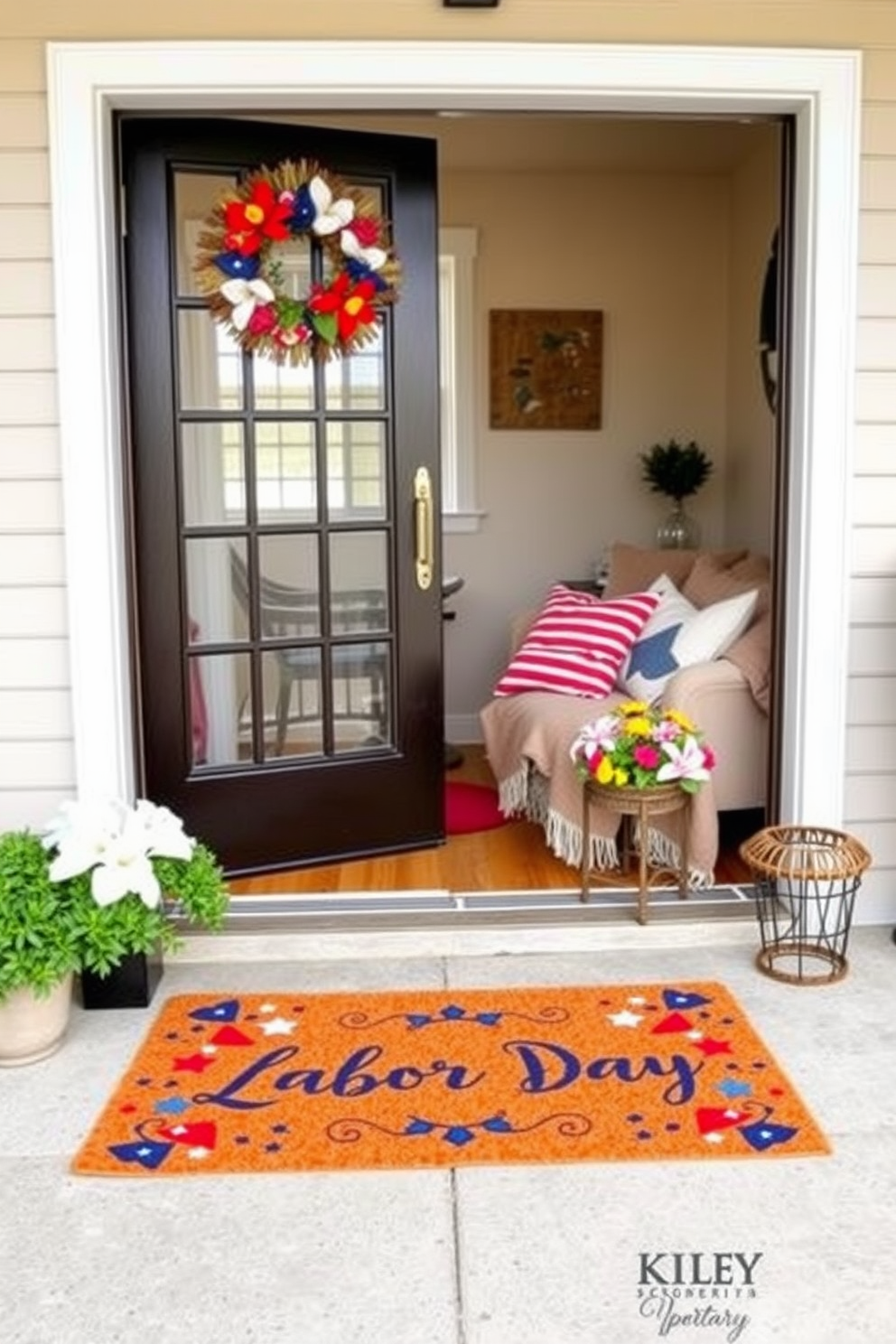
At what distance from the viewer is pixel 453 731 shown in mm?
5750

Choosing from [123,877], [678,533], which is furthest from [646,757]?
[678,533]

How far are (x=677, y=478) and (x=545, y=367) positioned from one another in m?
0.76

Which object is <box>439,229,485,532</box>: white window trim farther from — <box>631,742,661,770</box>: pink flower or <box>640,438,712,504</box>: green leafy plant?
<box>631,742,661,770</box>: pink flower

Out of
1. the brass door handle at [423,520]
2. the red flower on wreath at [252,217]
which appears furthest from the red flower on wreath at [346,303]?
the brass door handle at [423,520]

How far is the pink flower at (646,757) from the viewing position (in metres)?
3.26

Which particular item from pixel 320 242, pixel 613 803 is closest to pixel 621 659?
pixel 613 803

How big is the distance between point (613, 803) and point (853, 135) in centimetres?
176

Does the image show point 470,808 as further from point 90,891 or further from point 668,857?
point 90,891

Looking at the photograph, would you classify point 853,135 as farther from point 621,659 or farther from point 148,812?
point 148,812

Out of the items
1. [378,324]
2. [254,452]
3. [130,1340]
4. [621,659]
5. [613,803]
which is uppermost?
[378,324]

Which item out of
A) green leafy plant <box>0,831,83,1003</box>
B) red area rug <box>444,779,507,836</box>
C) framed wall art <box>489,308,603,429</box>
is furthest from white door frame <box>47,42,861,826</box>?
framed wall art <box>489,308,603,429</box>

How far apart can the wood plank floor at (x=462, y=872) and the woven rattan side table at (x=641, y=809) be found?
0.63ft

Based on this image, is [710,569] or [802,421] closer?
[802,421]

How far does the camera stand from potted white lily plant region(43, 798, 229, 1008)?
262 centimetres
